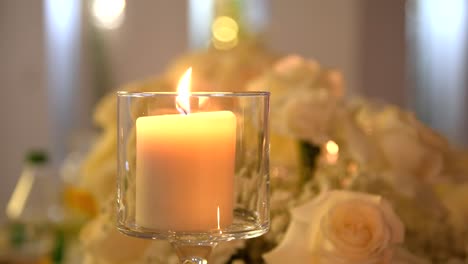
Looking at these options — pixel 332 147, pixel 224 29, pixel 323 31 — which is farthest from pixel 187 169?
pixel 323 31

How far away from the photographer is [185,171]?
44cm

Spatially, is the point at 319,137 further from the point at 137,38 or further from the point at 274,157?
the point at 137,38

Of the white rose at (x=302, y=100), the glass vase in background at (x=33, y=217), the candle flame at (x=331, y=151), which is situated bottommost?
the glass vase in background at (x=33, y=217)

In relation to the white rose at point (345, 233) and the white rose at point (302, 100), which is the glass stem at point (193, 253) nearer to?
the white rose at point (345, 233)

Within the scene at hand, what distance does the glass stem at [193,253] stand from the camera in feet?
1.47

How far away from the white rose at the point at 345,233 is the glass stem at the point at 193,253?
0.31 feet

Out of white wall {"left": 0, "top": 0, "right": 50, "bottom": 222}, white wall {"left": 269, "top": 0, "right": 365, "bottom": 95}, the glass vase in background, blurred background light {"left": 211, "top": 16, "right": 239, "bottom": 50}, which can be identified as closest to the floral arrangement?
the glass vase in background

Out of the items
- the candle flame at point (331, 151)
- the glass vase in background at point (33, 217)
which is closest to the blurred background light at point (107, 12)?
the glass vase in background at point (33, 217)

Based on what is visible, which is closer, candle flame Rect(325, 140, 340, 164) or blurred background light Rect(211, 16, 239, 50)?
candle flame Rect(325, 140, 340, 164)

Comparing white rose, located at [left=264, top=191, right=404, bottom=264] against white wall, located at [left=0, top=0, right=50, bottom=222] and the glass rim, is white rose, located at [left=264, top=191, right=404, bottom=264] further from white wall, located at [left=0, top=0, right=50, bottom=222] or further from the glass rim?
white wall, located at [left=0, top=0, right=50, bottom=222]

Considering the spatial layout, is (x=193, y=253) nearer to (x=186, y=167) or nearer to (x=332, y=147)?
(x=186, y=167)

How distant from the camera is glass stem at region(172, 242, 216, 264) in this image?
45cm

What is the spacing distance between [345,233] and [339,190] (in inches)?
2.1

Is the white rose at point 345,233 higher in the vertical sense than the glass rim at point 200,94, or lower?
lower
